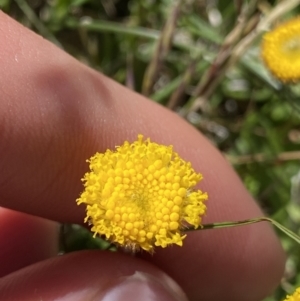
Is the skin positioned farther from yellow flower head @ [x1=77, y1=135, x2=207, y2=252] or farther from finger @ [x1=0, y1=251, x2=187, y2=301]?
yellow flower head @ [x1=77, y1=135, x2=207, y2=252]

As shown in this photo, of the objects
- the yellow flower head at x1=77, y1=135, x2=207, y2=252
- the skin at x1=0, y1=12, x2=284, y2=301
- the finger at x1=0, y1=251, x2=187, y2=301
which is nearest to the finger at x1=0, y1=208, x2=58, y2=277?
the skin at x1=0, y1=12, x2=284, y2=301

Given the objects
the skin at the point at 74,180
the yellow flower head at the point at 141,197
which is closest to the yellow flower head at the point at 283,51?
the skin at the point at 74,180

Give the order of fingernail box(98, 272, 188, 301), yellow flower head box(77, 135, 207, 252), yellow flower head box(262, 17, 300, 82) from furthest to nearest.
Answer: yellow flower head box(262, 17, 300, 82) → fingernail box(98, 272, 188, 301) → yellow flower head box(77, 135, 207, 252)

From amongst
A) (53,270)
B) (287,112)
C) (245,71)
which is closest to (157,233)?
(53,270)

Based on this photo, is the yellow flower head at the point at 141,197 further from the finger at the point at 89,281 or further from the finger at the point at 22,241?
the finger at the point at 22,241

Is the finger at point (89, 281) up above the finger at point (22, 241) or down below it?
below

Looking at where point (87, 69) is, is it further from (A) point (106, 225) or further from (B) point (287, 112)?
(B) point (287, 112)
